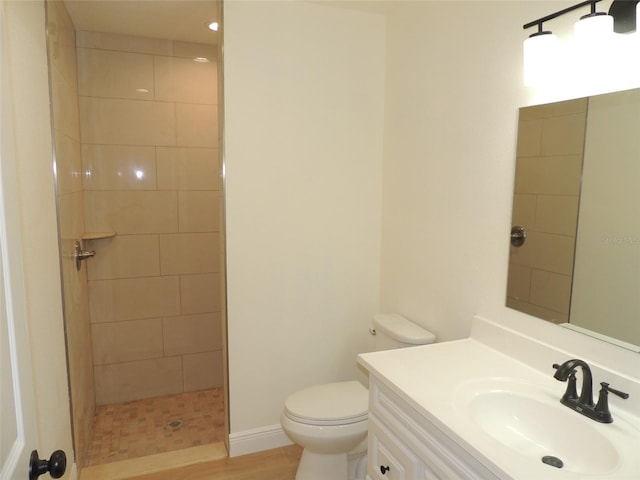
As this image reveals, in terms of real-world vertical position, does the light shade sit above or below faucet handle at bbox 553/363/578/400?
above

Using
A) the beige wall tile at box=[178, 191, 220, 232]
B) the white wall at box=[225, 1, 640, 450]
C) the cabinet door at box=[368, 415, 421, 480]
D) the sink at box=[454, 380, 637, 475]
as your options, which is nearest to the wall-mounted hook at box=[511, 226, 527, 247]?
the white wall at box=[225, 1, 640, 450]

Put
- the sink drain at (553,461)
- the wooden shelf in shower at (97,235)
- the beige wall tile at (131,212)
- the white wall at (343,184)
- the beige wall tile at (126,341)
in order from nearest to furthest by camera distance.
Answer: the sink drain at (553,461) → the white wall at (343,184) → the wooden shelf in shower at (97,235) → the beige wall tile at (131,212) → the beige wall tile at (126,341)

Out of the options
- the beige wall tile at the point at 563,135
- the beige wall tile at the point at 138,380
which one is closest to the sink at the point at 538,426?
the beige wall tile at the point at 563,135

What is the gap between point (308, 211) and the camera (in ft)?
8.17

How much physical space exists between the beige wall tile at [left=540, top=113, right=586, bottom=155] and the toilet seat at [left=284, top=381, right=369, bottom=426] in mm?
1353

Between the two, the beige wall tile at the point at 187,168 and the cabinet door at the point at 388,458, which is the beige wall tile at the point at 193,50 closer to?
the beige wall tile at the point at 187,168

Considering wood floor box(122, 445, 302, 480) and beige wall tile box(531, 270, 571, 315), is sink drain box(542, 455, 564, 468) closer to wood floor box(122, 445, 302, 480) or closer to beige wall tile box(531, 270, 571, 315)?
beige wall tile box(531, 270, 571, 315)

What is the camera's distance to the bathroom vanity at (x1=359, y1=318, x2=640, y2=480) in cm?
112

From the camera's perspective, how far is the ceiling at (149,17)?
2.37m

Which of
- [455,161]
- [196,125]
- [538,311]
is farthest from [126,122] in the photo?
[538,311]

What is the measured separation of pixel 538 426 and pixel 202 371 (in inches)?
99.0

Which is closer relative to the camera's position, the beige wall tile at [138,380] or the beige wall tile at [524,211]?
the beige wall tile at [524,211]

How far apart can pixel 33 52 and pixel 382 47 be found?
1694mm

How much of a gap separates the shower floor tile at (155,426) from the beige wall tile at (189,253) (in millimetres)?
916
